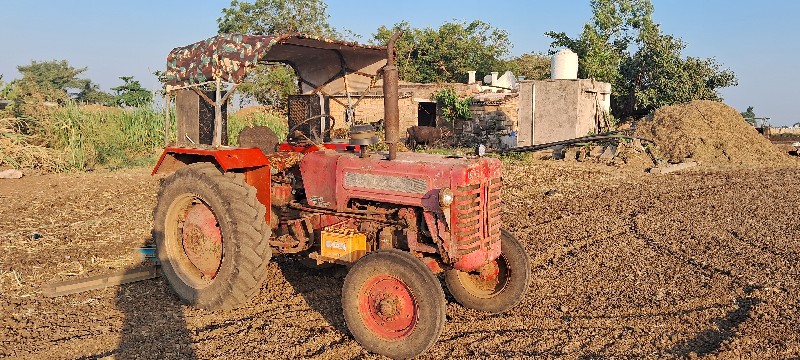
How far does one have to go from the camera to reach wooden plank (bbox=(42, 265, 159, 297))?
15.5 ft

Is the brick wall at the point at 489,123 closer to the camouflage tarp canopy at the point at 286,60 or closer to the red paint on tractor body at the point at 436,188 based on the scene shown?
the camouflage tarp canopy at the point at 286,60

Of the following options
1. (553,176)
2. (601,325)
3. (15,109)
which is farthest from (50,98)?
(601,325)

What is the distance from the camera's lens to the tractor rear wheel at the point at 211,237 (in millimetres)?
4109

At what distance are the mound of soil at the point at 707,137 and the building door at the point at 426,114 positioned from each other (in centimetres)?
833

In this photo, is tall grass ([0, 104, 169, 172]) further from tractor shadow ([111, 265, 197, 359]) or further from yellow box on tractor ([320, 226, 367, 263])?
yellow box on tractor ([320, 226, 367, 263])

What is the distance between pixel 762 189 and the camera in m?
9.27

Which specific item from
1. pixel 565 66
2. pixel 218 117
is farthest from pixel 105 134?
pixel 565 66

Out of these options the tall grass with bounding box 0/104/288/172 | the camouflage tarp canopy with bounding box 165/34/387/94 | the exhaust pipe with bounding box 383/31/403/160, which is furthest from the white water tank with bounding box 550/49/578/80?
the exhaust pipe with bounding box 383/31/403/160

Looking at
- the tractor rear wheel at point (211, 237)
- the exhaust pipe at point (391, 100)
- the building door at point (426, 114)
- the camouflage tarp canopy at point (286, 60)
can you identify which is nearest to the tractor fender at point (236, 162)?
the tractor rear wheel at point (211, 237)

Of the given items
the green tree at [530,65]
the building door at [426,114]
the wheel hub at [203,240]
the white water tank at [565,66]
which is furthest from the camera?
the green tree at [530,65]

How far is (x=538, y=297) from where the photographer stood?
4.58m

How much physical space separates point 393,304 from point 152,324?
5.70ft

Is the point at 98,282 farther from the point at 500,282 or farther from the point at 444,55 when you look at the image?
the point at 444,55

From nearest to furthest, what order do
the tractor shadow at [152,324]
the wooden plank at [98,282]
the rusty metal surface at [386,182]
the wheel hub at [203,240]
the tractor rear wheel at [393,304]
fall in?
the tractor rear wheel at [393,304], the tractor shadow at [152,324], the rusty metal surface at [386,182], the wheel hub at [203,240], the wooden plank at [98,282]
